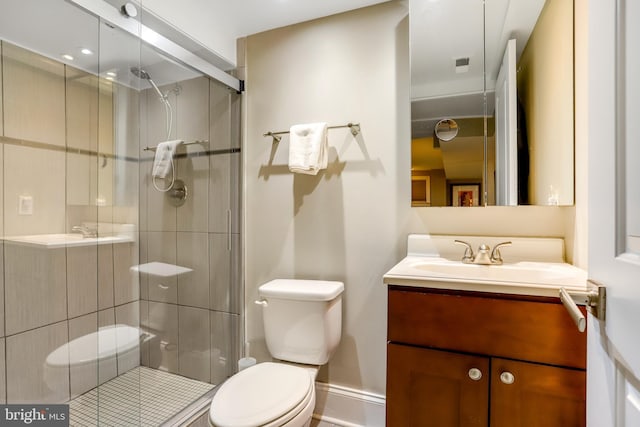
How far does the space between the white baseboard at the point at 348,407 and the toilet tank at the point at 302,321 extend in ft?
1.02

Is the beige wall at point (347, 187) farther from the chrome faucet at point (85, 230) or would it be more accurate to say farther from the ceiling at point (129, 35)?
the chrome faucet at point (85, 230)

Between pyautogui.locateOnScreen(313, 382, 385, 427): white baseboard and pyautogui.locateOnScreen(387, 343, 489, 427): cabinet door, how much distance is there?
22.1 inches

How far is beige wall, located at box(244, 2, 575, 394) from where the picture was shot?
1.66m

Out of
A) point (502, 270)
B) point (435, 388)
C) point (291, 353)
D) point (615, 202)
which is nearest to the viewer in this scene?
point (615, 202)

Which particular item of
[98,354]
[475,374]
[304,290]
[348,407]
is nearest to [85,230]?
[98,354]

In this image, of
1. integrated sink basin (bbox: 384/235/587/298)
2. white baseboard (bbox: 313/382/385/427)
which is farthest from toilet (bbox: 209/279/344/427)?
integrated sink basin (bbox: 384/235/587/298)

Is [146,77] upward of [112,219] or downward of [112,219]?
upward

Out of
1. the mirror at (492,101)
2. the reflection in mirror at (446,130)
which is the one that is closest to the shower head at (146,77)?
the mirror at (492,101)

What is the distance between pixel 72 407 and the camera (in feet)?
5.00

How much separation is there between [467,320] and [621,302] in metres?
0.59

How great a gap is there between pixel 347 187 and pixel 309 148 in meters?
0.30

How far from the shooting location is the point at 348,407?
1.72 metres

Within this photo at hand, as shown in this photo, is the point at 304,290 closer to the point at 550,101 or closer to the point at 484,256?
the point at 484,256

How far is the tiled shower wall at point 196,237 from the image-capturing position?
181cm
